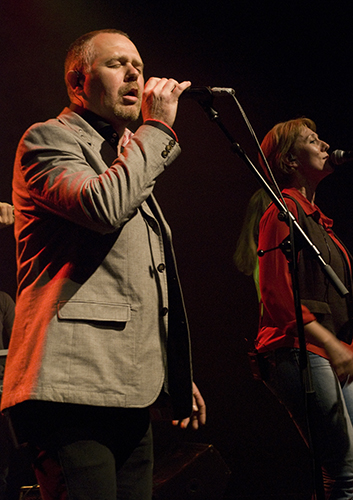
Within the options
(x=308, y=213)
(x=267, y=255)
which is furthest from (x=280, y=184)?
(x=267, y=255)

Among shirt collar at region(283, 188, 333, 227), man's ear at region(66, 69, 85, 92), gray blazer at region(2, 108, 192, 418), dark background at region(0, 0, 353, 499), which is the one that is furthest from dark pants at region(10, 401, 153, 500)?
dark background at region(0, 0, 353, 499)

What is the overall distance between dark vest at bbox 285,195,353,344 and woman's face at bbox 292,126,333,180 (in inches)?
15.7

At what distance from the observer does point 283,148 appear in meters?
2.32

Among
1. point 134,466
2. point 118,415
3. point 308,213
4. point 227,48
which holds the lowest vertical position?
point 134,466

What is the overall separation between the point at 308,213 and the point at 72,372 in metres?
1.35

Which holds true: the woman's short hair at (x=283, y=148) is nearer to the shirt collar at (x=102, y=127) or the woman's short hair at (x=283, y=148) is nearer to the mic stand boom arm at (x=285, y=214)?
the mic stand boom arm at (x=285, y=214)

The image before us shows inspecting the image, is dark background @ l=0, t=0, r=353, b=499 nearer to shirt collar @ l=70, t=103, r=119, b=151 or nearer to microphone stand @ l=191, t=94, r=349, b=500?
microphone stand @ l=191, t=94, r=349, b=500

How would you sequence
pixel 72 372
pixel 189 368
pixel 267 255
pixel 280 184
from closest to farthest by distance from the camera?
pixel 72 372 → pixel 189 368 → pixel 267 255 → pixel 280 184

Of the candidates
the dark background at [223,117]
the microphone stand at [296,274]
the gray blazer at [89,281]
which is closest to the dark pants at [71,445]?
the gray blazer at [89,281]

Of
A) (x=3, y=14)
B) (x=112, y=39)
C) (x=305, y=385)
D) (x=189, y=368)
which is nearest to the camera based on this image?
(x=189, y=368)

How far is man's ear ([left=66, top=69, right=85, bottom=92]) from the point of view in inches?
56.7

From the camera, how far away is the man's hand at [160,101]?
1244 millimetres

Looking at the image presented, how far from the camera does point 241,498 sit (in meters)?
3.65

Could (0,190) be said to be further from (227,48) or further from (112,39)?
(112,39)
